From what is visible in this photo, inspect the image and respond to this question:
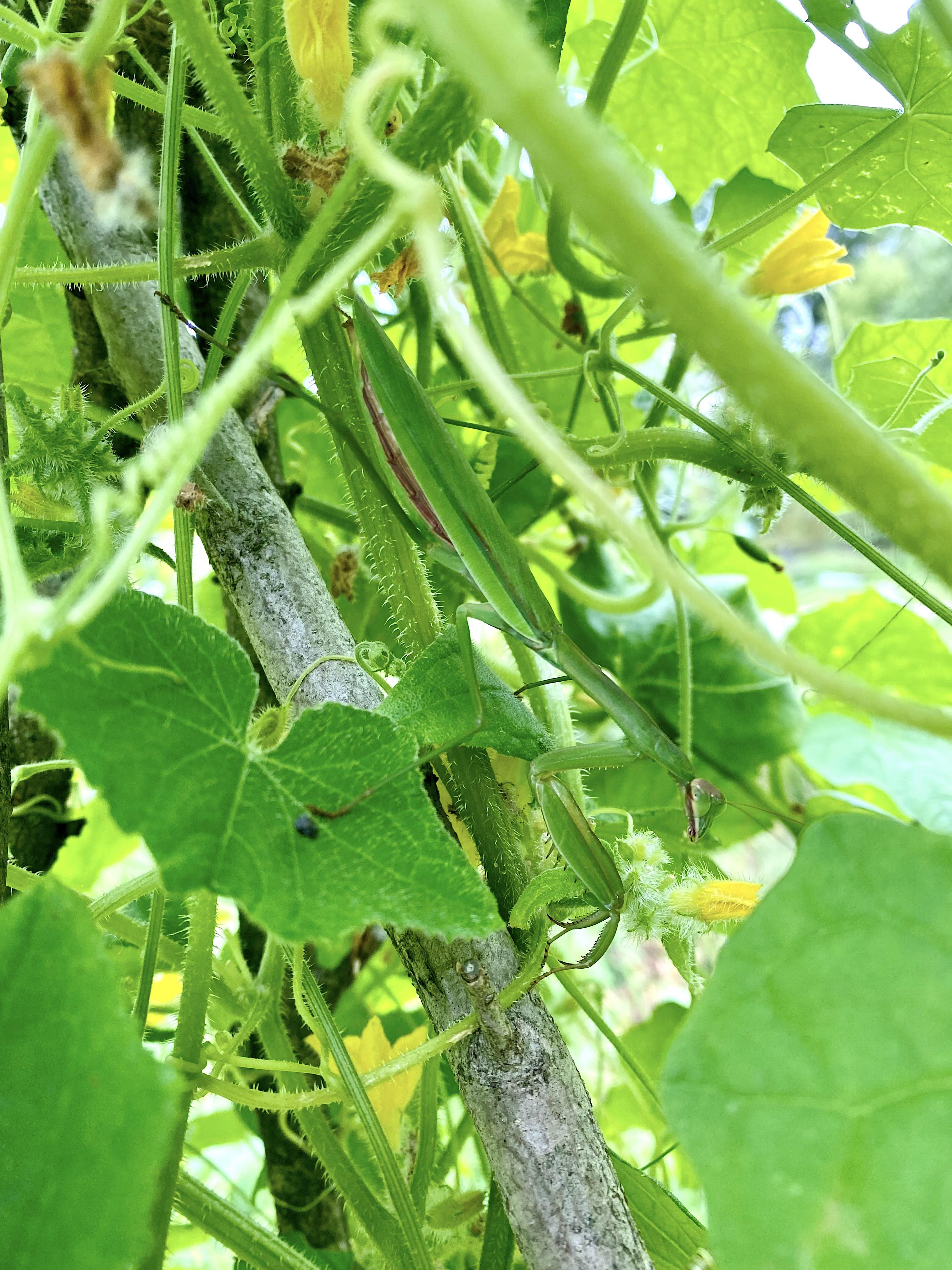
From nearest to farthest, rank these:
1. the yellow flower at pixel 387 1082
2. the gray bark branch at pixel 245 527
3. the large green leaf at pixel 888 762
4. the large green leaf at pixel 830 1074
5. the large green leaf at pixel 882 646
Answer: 1. the large green leaf at pixel 830 1074
2. the gray bark branch at pixel 245 527
3. the yellow flower at pixel 387 1082
4. the large green leaf at pixel 888 762
5. the large green leaf at pixel 882 646

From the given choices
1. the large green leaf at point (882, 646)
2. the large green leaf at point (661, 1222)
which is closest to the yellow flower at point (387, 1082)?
the large green leaf at point (661, 1222)

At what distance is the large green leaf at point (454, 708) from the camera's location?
52cm

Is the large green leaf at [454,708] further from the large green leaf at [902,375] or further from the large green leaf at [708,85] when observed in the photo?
the large green leaf at [708,85]

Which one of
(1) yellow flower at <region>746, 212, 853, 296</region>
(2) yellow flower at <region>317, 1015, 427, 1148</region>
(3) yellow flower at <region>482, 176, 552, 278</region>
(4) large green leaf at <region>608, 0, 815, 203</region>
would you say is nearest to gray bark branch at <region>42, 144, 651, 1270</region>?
(2) yellow flower at <region>317, 1015, 427, 1148</region>

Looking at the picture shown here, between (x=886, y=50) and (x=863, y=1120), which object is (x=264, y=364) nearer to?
(x=863, y=1120)

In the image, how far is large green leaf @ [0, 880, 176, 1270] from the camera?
13.8 inches

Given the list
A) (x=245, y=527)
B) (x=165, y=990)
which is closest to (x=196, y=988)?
(x=245, y=527)

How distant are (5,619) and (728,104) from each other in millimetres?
884

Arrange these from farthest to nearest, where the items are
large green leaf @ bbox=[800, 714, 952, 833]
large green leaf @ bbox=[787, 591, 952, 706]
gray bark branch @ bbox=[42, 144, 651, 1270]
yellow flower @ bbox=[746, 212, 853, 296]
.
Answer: large green leaf @ bbox=[787, 591, 952, 706] < large green leaf @ bbox=[800, 714, 952, 833] < yellow flower @ bbox=[746, 212, 853, 296] < gray bark branch @ bbox=[42, 144, 651, 1270]

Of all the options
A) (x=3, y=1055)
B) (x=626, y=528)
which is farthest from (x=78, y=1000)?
(x=626, y=528)

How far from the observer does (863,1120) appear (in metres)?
0.36

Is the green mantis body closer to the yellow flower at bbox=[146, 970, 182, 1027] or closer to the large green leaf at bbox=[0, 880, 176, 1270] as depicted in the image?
the large green leaf at bbox=[0, 880, 176, 1270]

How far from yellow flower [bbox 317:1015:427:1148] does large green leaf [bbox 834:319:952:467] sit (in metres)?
0.66

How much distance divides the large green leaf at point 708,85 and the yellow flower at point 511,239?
18cm
